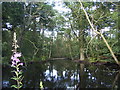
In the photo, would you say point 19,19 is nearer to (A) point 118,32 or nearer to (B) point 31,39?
(B) point 31,39

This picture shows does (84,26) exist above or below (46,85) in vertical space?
above

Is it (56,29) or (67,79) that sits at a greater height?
(56,29)

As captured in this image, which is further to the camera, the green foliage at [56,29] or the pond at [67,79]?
the green foliage at [56,29]

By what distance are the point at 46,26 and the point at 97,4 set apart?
1927 millimetres

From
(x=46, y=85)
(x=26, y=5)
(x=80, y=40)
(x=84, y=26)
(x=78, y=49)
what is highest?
(x=26, y=5)

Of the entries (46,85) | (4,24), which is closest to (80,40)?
(4,24)

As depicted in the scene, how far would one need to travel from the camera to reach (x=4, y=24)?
10.7 ft

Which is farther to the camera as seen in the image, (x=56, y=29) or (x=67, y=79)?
(x=56, y=29)

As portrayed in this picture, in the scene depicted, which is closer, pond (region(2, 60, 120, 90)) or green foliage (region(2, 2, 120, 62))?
pond (region(2, 60, 120, 90))

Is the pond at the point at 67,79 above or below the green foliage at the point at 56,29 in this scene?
below

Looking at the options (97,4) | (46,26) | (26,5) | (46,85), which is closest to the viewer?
(46,85)

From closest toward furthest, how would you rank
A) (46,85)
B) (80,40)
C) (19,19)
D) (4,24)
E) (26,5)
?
(46,85) < (4,24) < (19,19) < (26,5) < (80,40)

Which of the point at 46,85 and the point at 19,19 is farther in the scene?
the point at 19,19

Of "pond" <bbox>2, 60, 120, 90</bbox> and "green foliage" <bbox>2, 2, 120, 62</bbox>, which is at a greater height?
"green foliage" <bbox>2, 2, 120, 62</bbox>
